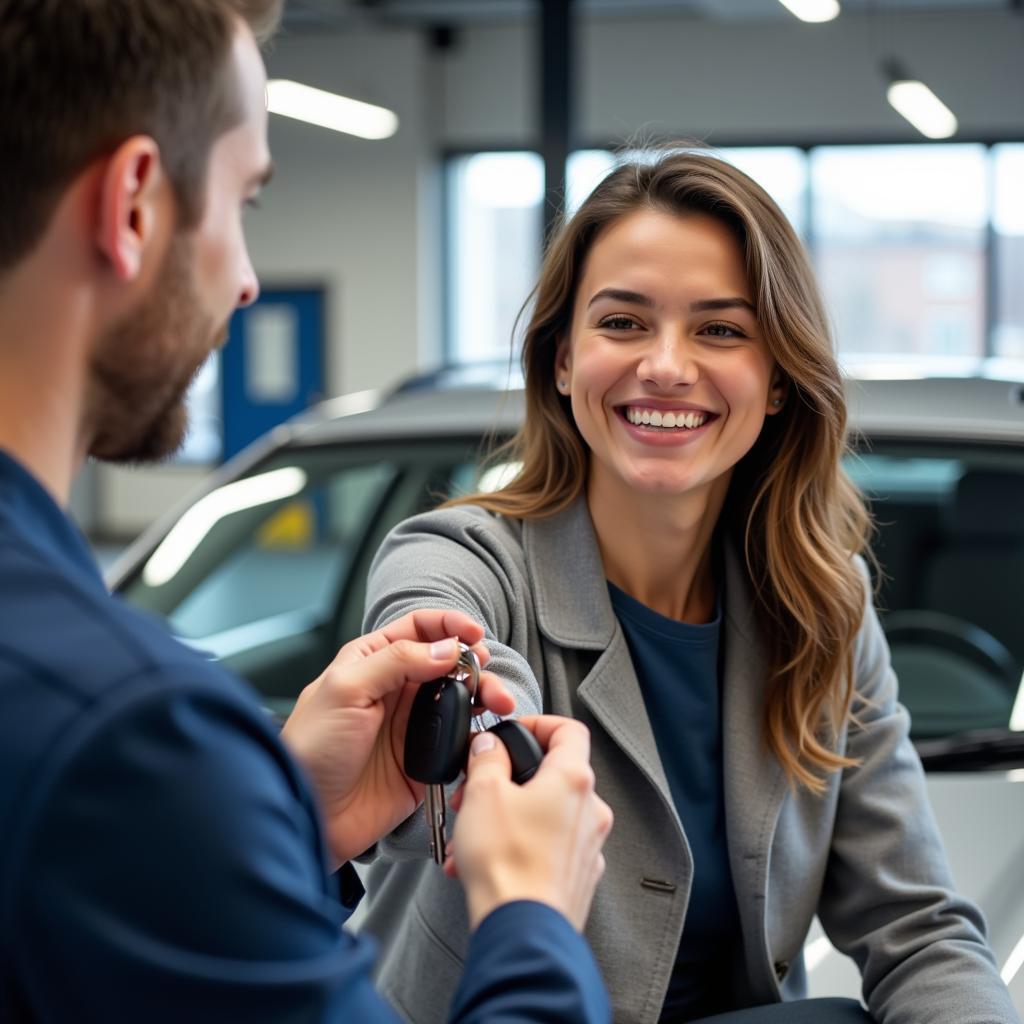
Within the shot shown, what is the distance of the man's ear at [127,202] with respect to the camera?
95 cm

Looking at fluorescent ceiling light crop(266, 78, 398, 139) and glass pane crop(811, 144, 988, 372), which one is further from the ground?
fluorescent ceiling light crop(266, 78, 398, 139)

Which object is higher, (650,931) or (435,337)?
(435,337)

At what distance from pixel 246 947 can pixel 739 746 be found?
1155 mm

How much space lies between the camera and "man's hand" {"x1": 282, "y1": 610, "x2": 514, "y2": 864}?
142 centimetres

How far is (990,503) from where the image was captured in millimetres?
2990

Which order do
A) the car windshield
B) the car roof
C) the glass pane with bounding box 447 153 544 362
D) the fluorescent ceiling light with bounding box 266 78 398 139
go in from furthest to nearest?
the glass pane with bounding box 447 153 544 362 < the fluorescent ceiling light with bounding box 266 78 398 139 < the car windshield < the car roof

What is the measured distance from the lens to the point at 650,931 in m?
1.81

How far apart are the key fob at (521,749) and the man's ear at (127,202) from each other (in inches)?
19.5

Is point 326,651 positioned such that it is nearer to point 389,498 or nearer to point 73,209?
point 389,498

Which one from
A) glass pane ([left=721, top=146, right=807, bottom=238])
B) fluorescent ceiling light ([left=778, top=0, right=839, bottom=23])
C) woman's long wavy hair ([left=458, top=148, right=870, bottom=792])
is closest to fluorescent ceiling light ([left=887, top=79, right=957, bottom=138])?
glass pane ([left=721, top=146, right=807, bottom=238])

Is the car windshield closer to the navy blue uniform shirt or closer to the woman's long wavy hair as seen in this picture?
the woman's long wavy hair

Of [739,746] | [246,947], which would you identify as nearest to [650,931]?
[739,746]

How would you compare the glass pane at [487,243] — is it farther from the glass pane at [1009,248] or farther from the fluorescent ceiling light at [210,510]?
the fluorescent ceiling light at [210,510]

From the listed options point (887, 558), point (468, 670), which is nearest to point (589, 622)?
point (468, 670)
